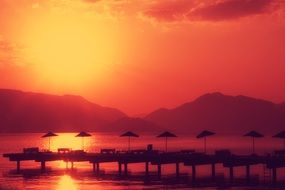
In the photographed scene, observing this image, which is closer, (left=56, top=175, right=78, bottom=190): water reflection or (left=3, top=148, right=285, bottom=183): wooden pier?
(left=56, top=175, right=78, bottom=190): water reflection

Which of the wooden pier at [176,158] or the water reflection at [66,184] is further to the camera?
the wooden pier at [176,158]

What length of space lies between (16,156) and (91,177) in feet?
39.4

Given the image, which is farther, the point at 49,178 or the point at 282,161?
the point at 49,178

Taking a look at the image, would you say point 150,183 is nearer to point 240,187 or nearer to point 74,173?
point 240,187

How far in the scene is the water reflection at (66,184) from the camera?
47.1 meters

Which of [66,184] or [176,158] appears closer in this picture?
[66,184]

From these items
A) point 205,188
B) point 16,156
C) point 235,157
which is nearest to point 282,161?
point 235,157

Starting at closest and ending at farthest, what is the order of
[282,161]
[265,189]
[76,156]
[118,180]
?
[265,189] < [282,161] < [118,180] < [76,156]

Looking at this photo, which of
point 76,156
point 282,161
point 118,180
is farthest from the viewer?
point 76,156

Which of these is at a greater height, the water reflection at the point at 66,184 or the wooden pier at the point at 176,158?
the wooden pier at the point at 176,158

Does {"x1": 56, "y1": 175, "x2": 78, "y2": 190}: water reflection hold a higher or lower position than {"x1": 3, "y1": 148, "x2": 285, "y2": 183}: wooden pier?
lower

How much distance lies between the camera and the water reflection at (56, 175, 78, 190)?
4705cm

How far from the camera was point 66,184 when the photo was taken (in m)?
50.1

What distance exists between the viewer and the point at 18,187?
4794 cm
